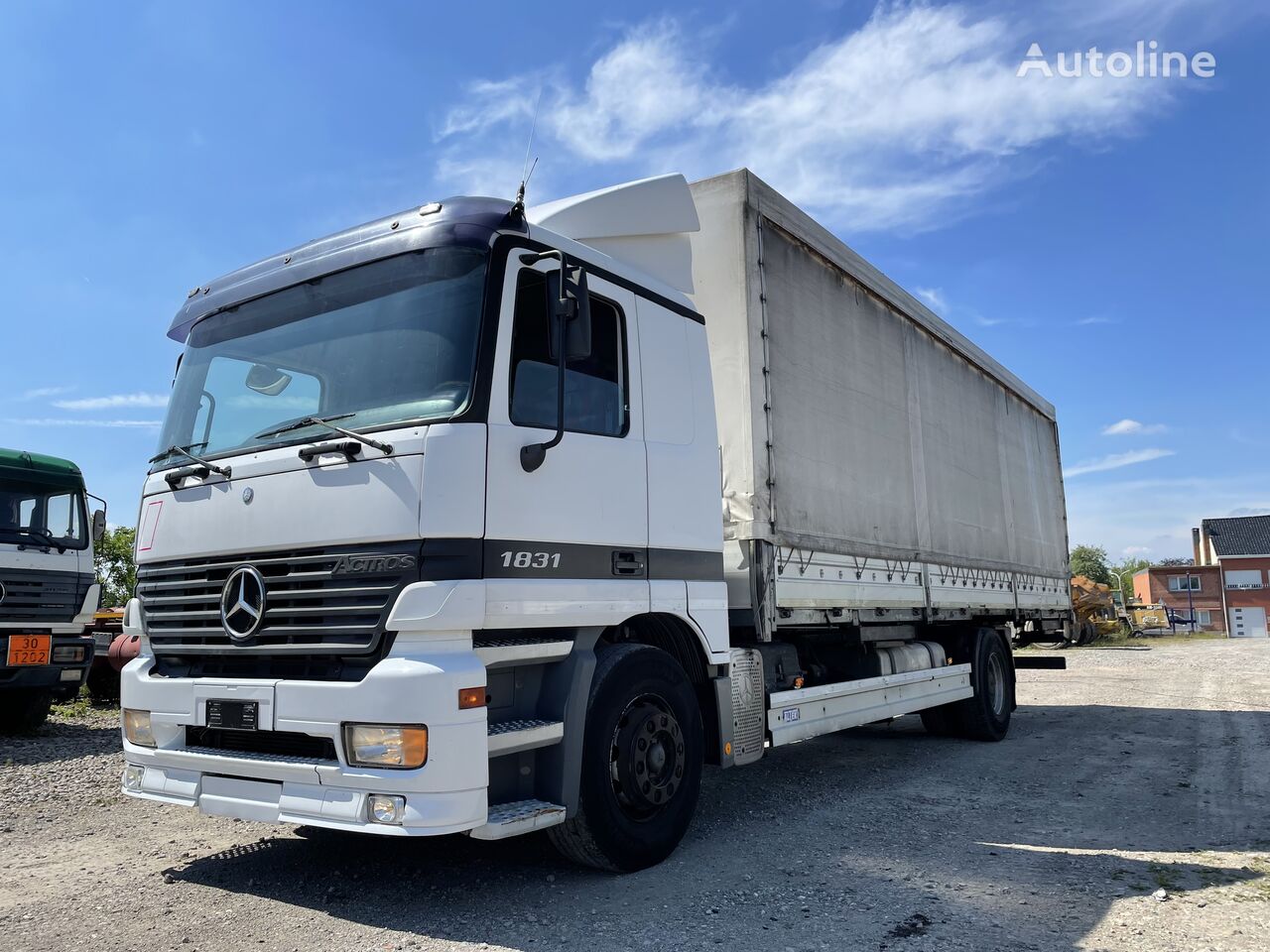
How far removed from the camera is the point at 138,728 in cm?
457

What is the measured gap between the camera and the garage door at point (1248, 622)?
191ft

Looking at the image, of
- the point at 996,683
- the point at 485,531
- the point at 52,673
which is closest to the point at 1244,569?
the point at 996,683

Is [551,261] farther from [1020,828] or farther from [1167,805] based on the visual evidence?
[1167,805]

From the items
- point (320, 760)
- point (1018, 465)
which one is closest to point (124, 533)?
point (1018, 465)

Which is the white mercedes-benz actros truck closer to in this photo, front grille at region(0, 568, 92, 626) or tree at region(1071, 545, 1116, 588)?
front grille at region(0, 568, 92, 626)

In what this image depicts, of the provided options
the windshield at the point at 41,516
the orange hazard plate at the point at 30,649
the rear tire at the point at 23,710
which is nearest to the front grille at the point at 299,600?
the orange hazard plate at the point at 30,649

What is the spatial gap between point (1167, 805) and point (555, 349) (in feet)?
17.9

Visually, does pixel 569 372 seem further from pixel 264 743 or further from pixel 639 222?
pixel 264 743

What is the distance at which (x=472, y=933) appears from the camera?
12.7 ft

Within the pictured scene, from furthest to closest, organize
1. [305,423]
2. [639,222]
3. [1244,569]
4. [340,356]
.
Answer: [1244,569] → [639,222] → [340,356] → [305,423]

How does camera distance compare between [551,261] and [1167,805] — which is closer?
[551,261]

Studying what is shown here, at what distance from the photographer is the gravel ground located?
12.8 ft

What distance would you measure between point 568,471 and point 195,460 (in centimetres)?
180

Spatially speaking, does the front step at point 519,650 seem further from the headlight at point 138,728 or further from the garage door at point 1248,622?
the garage door at point 1248,622
